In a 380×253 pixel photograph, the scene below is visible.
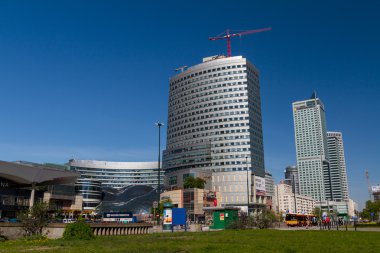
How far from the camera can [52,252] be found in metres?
20.8

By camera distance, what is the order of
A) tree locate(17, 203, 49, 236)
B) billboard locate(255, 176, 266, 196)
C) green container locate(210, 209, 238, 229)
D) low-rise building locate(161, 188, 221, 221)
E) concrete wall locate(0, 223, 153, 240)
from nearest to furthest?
tree locate(17, 203, 49, 236)
concrete wall locate(0, 223, 153, 240)
green container locate(210, 209, 238, 229)
low-rise building locate(161, 188, 221, 221)
billboard locate(255, 176, 266, 196)

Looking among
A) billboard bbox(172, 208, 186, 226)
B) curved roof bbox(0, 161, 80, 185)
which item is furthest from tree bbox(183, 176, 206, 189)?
billboard bbox(172, 208, 186, 226)

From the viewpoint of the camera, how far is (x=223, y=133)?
7131 inches

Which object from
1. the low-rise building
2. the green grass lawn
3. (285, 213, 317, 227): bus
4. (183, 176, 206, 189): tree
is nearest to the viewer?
the green grass lawn

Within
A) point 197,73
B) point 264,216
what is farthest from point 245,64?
point 264,216

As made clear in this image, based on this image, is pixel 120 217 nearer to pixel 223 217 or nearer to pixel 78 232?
pixel 223 217

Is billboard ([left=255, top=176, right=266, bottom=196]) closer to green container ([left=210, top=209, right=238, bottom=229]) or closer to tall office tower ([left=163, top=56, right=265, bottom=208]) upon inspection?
tall office tower ([left=163, top=56, right=265, bottom=208])

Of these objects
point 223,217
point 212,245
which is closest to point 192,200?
point 223,217

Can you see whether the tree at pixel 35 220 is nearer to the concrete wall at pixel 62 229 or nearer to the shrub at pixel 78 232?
the concrete wall at pixel 62 229

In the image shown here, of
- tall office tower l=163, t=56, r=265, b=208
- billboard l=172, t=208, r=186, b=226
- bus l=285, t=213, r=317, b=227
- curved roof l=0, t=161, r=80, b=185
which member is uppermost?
tall office tower l=163, t=56, r=265, b=208

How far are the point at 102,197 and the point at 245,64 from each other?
108 m

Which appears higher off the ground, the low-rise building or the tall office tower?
the tall office tower

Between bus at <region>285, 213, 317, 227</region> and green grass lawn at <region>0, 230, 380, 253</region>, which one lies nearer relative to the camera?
green grass lawn at <region>0, 230, 380, 253</region>

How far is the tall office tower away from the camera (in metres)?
172
